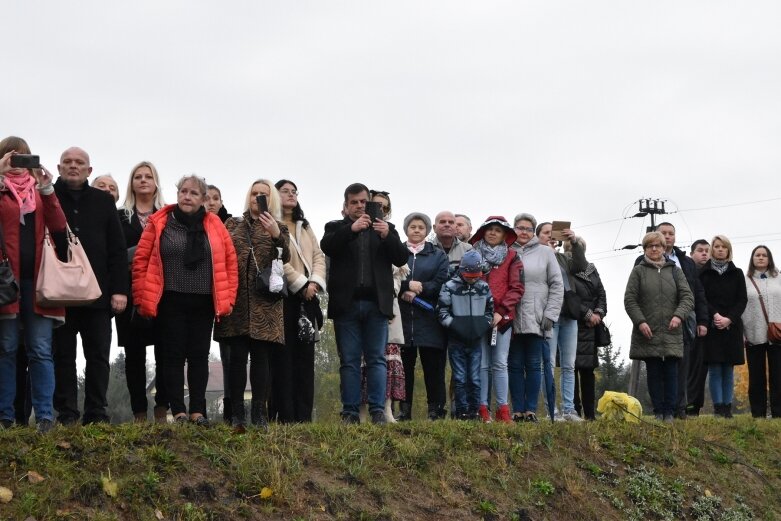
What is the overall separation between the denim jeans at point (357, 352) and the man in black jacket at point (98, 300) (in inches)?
88.8

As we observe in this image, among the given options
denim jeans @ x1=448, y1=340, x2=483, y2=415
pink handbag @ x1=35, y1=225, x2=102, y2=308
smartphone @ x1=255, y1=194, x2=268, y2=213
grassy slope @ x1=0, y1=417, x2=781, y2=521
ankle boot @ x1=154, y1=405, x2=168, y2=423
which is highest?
smartphone @ x1=255, y1=194, x2=268, y2=213

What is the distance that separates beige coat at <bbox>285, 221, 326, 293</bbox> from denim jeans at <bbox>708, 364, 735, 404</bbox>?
6595 millimetres

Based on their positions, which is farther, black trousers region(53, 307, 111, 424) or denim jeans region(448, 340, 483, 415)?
denim jeans region(448, 340, 483, 415)

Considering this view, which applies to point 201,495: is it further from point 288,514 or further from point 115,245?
point 115,245

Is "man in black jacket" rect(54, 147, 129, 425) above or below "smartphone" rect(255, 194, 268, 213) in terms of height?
below

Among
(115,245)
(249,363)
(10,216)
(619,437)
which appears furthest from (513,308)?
(10,216)

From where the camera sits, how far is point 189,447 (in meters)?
8.04

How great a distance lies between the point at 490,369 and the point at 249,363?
3.06 meters

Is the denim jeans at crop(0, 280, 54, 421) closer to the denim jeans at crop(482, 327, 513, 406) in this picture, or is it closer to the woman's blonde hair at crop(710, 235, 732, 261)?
the denim jeans at crop(482, 327, 513, 406)

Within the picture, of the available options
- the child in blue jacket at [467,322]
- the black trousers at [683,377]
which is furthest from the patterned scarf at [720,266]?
the child in blue jacket at [467,322]

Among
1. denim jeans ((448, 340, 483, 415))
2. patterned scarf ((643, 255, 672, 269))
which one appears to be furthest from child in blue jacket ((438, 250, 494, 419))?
patterned scarf ((643, 255, 672, 269))

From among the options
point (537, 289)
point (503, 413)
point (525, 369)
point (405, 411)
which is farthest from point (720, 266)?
point (405, 411)

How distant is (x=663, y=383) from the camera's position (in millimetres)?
12969

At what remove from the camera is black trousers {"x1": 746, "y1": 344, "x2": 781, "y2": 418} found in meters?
14.5
